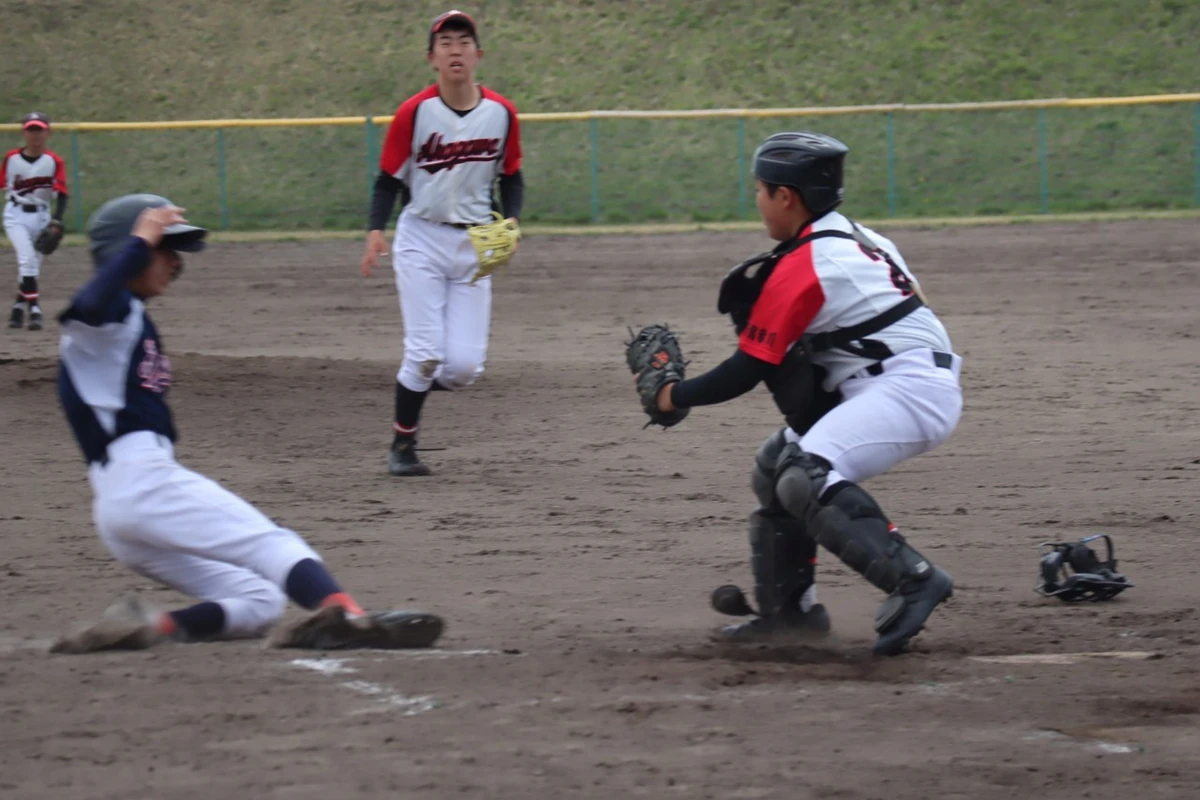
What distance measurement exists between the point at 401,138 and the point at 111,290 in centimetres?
336

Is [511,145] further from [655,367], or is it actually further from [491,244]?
[655,367]

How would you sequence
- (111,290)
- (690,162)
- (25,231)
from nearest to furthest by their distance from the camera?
(111,290) → (25,231) → (690,162)

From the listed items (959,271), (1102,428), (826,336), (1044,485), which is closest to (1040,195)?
(959,271)

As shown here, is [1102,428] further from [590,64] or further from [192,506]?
[590,64]

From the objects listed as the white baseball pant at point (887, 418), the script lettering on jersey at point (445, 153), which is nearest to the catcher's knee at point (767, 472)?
the white baseball pant at point (887, 418)

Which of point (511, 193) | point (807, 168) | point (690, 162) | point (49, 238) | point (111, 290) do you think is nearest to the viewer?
point (111, 290)

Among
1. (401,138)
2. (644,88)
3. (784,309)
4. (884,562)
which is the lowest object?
(884,562)

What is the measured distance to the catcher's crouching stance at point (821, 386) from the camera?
167 inches

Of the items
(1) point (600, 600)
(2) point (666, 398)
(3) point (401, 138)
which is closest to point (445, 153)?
(3) point (401, 138)

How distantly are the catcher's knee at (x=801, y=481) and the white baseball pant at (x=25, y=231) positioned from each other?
1041cm

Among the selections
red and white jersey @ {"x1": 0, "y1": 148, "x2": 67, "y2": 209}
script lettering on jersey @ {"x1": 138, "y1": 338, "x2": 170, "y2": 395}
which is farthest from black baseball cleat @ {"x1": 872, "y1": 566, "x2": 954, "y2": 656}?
red and white jersey @ {"x1": 0, "y1": 148, "x2": 67, "y2": 209}

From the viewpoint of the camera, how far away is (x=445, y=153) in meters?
7.36

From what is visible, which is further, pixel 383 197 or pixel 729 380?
pixel 383 197

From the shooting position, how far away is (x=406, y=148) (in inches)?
289
